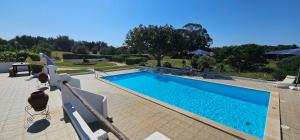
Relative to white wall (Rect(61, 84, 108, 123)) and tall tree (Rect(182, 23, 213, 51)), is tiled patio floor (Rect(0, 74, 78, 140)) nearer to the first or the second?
white wall (Rect(61, 84, 108, 123))

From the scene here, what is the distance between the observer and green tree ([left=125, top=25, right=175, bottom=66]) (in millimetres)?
15727

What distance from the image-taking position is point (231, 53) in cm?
1595

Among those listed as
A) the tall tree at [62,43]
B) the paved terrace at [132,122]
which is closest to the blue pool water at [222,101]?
the paved terrace at [132,122]

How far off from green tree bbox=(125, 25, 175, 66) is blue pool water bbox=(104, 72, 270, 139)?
19.6ft

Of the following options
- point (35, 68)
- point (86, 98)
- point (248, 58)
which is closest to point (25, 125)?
point (86, 98)

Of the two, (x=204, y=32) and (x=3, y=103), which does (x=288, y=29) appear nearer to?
(x=3, y=103)

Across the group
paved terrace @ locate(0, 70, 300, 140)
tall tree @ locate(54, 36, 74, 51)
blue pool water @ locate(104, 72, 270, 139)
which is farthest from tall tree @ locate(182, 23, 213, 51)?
tall tree @ locate(54, 36, 74, 51)

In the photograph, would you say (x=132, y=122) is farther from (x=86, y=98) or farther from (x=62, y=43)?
(x=62, y=43)

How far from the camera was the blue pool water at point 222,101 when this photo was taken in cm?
535

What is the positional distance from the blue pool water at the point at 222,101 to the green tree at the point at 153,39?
5976mm

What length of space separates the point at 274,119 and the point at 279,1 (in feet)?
35.5

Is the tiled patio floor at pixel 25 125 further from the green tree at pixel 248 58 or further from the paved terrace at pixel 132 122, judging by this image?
the green tree at pixel 248 58

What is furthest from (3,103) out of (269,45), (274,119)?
(269,45)

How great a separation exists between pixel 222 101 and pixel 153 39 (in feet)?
33.1
